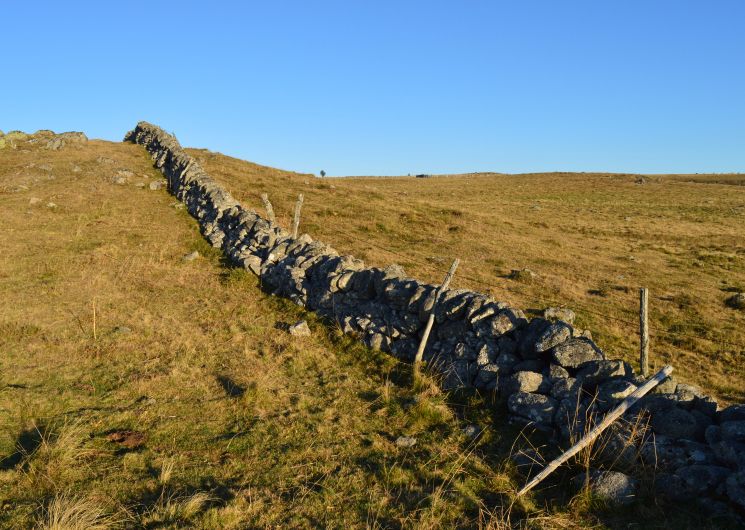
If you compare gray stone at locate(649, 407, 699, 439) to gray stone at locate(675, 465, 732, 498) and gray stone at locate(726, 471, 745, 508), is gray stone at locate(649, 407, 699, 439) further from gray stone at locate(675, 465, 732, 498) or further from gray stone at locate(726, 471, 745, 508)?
gray stone at locate(726, 471, 745, 508)

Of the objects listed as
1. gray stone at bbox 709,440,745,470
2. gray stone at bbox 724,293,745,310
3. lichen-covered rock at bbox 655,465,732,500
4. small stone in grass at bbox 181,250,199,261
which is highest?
small stone in grass at bbox 181,250,199,261

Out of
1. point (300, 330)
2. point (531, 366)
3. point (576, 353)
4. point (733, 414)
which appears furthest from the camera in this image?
point (300, 330)

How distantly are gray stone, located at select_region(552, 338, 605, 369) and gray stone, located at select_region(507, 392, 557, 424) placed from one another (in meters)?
0.76

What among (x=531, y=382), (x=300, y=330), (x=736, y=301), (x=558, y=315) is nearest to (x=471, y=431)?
(x=531, y=382)

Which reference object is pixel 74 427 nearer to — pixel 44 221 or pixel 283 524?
pixel 283 524

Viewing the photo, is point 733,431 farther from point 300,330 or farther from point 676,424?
point 300,330

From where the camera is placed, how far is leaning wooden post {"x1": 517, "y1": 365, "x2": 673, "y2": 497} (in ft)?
21.9

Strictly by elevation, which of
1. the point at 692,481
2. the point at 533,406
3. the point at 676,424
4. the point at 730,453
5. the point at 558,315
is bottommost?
the point at 692,481

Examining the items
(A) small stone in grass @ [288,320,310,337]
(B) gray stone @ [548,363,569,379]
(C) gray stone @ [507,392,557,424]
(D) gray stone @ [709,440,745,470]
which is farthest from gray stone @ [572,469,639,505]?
(A) small stone in grass @ [288,320,310,337]

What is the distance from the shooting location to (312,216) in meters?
31.6

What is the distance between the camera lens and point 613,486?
6.52 meters

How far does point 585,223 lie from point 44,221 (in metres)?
41.3

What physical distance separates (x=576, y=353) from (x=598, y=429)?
2.06 m

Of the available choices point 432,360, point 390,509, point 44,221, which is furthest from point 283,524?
point 44,221
